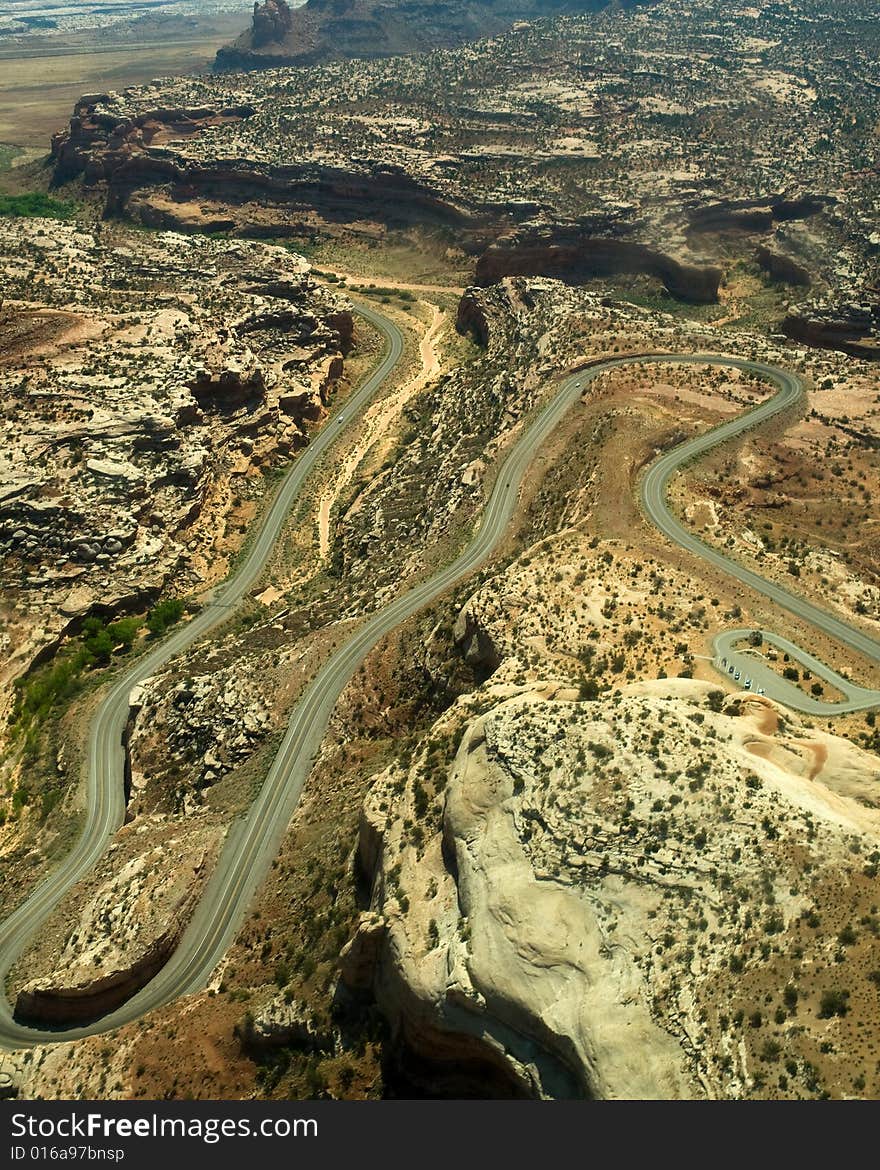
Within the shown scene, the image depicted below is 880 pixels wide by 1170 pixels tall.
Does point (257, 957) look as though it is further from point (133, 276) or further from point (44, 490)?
point (133, 276)

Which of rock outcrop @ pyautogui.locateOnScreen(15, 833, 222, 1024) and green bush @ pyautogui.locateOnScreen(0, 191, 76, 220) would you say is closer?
rock outcrop @ pyautogui.locateOnScreen(15, 833, 222, 1024)

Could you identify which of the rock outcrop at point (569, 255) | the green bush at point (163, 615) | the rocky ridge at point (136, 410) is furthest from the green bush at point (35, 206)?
the green bush at point (163, 615)

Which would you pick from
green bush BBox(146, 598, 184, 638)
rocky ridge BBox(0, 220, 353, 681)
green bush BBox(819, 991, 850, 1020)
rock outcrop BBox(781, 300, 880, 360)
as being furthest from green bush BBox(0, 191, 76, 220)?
green bush BBox(819, 991, 850, 1020)

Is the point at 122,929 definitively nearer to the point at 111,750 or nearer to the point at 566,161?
the point at 111,750

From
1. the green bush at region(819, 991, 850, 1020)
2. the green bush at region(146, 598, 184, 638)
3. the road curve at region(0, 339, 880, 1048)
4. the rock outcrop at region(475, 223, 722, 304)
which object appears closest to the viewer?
the green bush at region(819, 991, 850, 1020)

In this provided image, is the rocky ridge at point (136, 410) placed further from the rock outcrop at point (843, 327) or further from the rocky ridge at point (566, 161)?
the rock outcrop at point (843, 327)

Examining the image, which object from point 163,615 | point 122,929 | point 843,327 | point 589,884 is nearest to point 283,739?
point 122,929

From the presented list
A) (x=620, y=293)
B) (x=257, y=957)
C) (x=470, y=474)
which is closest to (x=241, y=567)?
(x=470, y=474)

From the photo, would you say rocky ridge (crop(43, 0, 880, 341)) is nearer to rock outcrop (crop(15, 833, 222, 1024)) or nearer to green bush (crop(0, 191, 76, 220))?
green bush (crop(0, 191, 76, 220))

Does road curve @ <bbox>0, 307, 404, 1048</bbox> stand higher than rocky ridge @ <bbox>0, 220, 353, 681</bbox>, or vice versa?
rocky ridge @ <bbox>0, 220, 353, 681</bbox>
